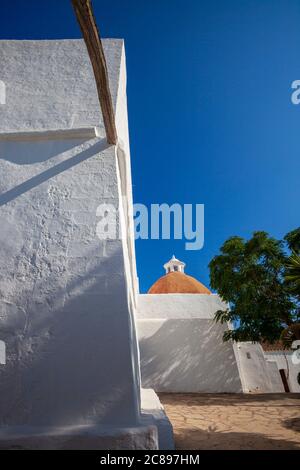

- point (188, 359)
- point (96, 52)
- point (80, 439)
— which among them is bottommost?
point (188, 359)

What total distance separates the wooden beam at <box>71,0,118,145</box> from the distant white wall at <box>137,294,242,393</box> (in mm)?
7200

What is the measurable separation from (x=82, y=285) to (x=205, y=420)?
12.3ft

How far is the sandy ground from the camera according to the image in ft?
11.2

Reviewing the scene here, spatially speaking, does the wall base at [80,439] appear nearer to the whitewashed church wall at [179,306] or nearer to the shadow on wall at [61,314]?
the shadow on wall at [61,314]

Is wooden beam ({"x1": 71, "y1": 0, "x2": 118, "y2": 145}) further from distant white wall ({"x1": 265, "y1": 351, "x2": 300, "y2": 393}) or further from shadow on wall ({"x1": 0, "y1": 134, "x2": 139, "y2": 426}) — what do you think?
distant white wall ({"x1": 265, "y1": 351, "x2": 300, "y2": 393})

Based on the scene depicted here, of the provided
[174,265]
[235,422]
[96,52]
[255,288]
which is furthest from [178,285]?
[96,52]

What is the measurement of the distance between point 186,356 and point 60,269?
7127 millimetres

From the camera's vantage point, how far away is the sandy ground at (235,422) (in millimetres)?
3424

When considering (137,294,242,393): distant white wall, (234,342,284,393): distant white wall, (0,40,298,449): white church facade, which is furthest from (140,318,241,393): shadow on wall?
(0,40,298,449): white church facade

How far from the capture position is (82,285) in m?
2.55

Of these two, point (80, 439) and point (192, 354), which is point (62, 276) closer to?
point (80, 439)

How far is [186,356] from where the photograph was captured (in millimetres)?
8555

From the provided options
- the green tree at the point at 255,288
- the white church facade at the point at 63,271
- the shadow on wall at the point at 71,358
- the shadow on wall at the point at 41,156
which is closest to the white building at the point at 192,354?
the green tree at the point at 255,288

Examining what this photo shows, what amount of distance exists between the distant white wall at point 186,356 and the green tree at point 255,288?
66cm
